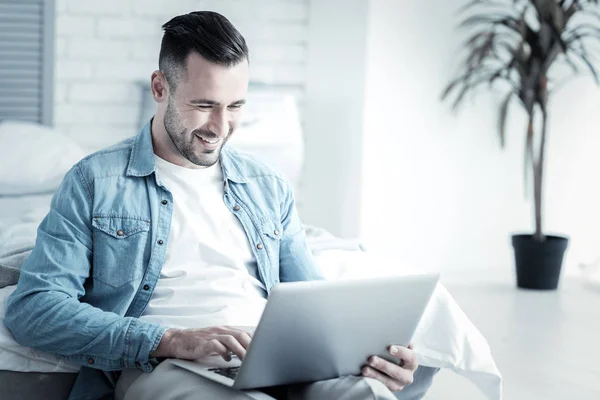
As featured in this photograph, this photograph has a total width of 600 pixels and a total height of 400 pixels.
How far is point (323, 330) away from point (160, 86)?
602 millimetres

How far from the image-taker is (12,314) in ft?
5.41

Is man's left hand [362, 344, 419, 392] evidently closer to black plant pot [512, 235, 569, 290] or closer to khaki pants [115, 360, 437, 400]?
khaki pants [115, 360, 437, 400]

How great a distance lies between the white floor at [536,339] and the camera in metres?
2.83

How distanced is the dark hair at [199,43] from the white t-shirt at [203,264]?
7.5 inches

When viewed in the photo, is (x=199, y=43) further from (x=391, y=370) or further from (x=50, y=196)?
(x=50, y=196)

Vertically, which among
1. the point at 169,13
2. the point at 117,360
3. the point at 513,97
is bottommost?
the point at 117,360

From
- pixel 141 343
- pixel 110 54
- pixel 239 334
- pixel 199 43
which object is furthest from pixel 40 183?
pixel 239 334

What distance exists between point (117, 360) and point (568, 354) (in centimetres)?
208

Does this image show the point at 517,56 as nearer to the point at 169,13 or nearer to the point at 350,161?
the point at 350,161

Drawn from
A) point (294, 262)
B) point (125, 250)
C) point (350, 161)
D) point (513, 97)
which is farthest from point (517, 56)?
point (125, 250)

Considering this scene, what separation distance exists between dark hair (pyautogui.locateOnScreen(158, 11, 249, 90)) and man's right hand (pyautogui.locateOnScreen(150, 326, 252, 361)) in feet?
1.55

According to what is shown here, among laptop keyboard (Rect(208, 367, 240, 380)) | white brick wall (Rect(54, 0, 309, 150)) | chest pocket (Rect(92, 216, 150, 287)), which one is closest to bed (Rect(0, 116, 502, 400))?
chest pocket (Rect(92, 216, 150, 287))

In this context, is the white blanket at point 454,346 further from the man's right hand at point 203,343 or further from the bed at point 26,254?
the man's right hand at point 203,343

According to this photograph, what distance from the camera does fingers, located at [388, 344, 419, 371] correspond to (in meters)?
1.55
